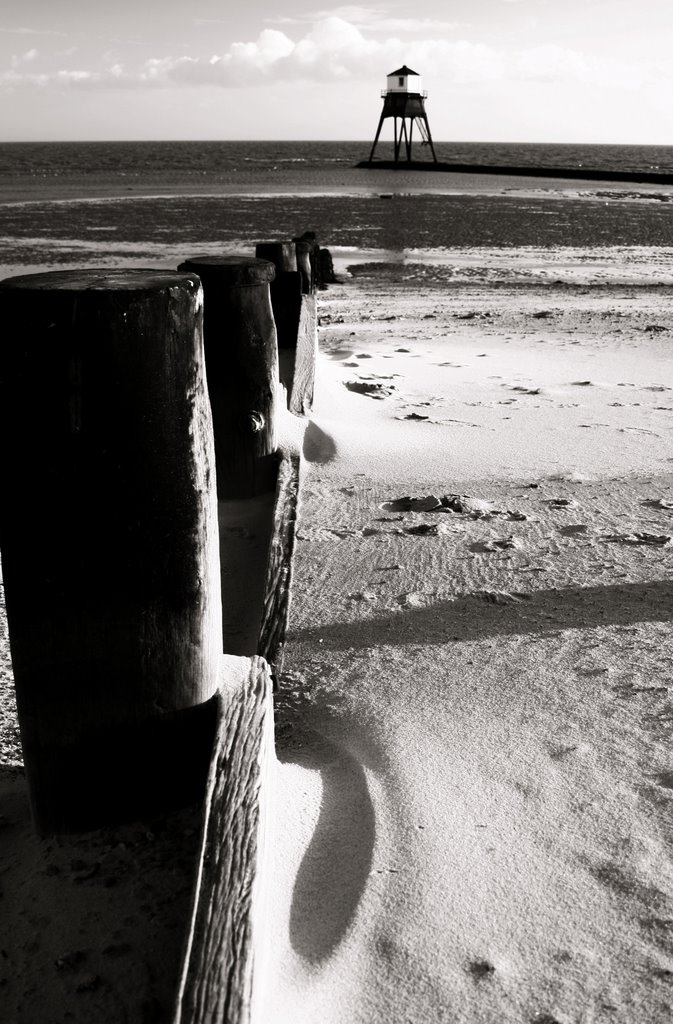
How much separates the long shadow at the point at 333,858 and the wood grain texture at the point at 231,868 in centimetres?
23

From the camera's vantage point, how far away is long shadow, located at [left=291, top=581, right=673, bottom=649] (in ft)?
11.2

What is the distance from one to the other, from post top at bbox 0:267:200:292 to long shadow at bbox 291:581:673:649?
5.83 ft

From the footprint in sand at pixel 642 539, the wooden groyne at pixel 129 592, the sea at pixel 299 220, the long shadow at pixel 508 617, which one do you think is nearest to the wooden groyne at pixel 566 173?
the sea at pixel 299 220

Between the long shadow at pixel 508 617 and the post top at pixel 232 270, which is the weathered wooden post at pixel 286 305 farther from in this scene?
the long shadow at pixel 508 617

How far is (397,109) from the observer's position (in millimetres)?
73312

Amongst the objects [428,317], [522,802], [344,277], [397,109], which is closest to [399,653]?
[522,802]

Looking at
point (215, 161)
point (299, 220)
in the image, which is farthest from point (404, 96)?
point (299, 220)

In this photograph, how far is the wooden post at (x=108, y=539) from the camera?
69.0 inches

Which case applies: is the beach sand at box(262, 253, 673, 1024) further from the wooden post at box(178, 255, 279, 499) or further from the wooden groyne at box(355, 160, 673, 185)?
the wooden groyne at box(355, 160, 673, 185)

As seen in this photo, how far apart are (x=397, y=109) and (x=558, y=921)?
7813cm

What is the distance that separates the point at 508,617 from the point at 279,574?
2.93 ft

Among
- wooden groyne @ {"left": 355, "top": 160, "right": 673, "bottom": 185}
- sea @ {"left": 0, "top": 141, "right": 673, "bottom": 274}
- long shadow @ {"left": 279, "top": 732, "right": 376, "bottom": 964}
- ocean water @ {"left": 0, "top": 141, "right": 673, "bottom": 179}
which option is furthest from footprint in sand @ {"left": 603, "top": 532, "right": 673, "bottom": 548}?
ocean water @ {"left": 0, "top": 141, "right": 673, "bottom": 179}

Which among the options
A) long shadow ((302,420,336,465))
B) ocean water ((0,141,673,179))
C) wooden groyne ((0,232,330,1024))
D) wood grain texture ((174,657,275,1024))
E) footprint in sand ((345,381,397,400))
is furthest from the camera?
Answer: ocean water ((0,141,673,179))

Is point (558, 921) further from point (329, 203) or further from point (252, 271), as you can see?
point (329, 203)
